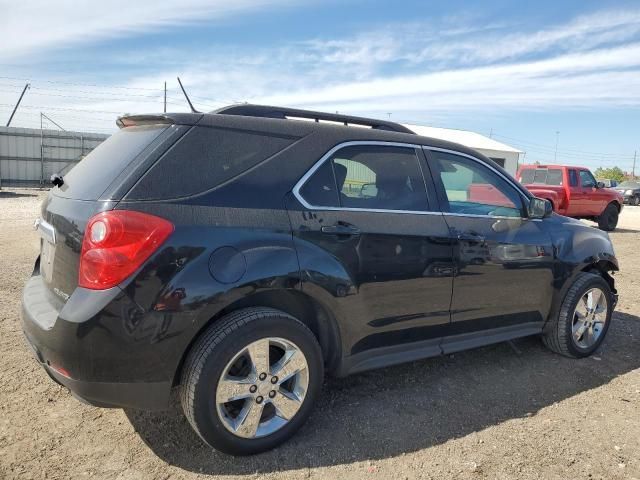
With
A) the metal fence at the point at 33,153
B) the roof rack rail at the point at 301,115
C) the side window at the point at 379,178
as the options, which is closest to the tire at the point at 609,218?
the roof rack rail at the point at 301,115

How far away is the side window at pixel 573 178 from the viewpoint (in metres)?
14.2

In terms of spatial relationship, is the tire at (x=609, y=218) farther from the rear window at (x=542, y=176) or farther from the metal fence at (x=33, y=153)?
the metal fence at (x=33, y=153)

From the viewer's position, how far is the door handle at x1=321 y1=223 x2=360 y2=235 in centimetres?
290

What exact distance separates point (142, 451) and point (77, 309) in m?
0.91

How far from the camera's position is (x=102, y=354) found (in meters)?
2.38

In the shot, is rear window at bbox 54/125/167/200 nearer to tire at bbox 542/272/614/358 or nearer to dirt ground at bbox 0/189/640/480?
→ dirt ground at bbox 0/189/640/480

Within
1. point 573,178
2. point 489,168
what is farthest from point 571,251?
point 573,178

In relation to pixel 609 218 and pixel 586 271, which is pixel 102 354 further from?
pixel 609 218

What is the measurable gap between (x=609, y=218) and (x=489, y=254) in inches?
544

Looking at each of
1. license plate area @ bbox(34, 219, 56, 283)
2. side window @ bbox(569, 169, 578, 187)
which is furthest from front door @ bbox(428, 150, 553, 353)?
side window @ bbox(569, 169, 578, 187)

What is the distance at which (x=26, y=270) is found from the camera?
6387mm

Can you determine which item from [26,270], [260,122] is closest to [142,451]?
[260,122]

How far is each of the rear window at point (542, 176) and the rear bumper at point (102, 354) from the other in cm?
1405

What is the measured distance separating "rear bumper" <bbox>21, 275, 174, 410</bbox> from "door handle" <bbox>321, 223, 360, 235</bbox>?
1068 millimetres
